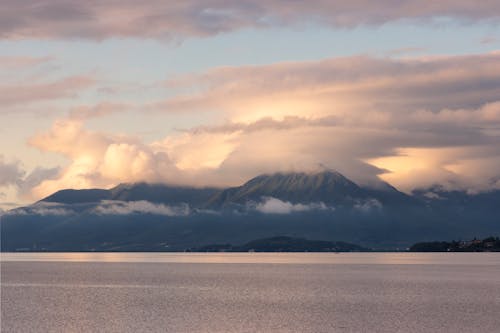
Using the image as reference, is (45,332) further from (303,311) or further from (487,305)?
(487,305)

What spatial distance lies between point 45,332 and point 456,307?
65255mm

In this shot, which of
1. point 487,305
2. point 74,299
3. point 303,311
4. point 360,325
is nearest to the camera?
point 360,325

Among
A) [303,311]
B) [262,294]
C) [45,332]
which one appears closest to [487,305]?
[303,311]

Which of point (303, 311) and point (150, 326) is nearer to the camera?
point (150, 326)

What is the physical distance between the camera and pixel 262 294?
6467 inches

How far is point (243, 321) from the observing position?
11138 cm

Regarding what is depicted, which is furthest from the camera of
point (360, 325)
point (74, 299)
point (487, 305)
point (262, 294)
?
point (262, 294)

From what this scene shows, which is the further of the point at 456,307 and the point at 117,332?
the point at 456,307

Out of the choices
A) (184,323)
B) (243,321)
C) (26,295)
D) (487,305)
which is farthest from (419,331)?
(26,295)

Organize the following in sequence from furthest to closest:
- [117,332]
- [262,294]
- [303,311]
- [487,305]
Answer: [262,294], [487,305], [303,311], [117,332]

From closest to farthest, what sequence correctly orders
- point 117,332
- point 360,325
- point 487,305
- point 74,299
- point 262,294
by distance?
point 117,332
point 360,325
point 487,305
point 74,299
point 262,294

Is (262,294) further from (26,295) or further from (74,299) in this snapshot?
(26,295)

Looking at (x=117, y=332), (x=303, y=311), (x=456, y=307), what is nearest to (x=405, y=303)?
(x=456, y=307)

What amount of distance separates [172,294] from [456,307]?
57.2 metres
